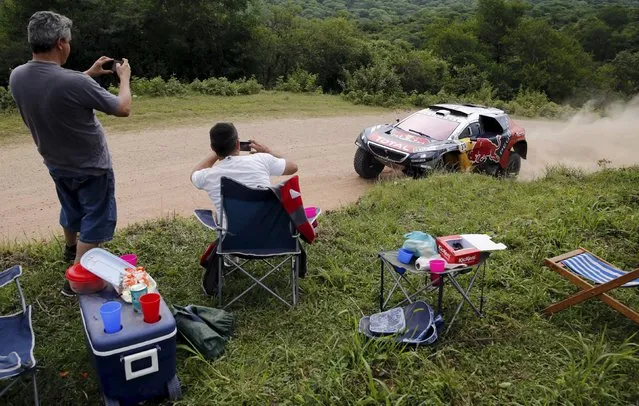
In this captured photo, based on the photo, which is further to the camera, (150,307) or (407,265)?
(407,265)

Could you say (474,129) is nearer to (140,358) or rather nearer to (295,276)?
(295,276)

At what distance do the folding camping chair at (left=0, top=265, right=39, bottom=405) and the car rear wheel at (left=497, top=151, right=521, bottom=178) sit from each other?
843 centimetres

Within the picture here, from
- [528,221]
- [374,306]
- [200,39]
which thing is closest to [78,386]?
[374,306]

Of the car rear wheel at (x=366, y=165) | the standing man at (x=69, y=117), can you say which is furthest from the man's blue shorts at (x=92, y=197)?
the car rear wheel at (x=366, y=165)

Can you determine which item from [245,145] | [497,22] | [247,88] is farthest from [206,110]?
[497,22]

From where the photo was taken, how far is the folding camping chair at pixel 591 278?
3.56 metres

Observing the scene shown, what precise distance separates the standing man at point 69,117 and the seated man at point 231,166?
657mm

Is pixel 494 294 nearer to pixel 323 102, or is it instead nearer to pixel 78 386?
pixel 78 386

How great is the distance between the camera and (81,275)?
3.16m

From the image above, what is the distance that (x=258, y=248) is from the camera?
3863mm

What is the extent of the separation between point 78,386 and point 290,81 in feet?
50.7

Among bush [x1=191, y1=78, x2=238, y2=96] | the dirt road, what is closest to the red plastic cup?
the dirt road

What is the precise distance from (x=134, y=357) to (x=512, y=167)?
8.78m

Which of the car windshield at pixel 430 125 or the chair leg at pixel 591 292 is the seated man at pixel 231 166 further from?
the car windshield at pixel 430 125
